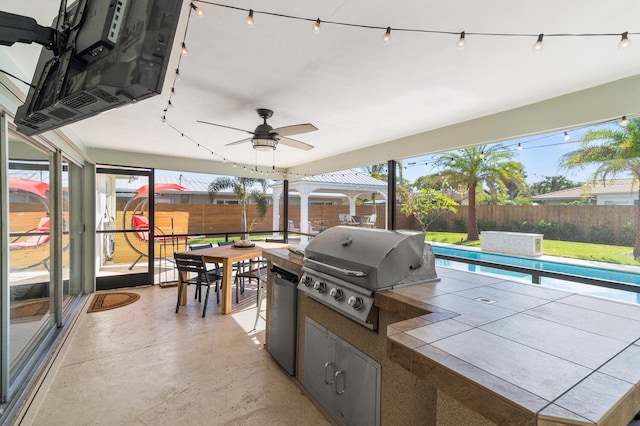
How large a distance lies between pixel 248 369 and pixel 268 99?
252cm

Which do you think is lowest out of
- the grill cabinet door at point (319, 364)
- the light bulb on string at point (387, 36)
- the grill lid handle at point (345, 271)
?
the grill cabinet door at point (319, 364)

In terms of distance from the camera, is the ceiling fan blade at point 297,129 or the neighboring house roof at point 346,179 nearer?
the ceiling fan blade at point 297,129

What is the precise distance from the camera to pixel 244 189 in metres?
8.57

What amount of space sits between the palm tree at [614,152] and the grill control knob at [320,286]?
4.60m

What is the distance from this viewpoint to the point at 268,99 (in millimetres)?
2869

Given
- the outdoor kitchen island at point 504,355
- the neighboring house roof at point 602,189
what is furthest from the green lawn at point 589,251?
the outdoor kitchen island at point 504,355

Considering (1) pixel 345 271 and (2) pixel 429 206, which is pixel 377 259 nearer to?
(1) pixel 345 271

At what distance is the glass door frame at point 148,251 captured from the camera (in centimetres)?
504

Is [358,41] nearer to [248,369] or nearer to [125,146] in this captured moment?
[248,369]

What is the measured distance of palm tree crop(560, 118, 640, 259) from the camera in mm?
3891

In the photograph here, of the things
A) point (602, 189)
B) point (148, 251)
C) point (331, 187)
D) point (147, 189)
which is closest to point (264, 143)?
point (147, 189)

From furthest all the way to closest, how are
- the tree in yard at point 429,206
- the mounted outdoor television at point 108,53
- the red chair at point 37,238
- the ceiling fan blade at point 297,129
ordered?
1. the tree in yard at point 429,206
2. the ceiling fan blade at point 297,129
3. the red chair at point 37,238
4. the mounted outdoor television at point 108,53

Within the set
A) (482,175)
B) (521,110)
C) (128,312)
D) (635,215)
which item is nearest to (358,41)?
(521,110)

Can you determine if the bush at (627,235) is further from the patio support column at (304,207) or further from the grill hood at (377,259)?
the patio support column at (304,207)
